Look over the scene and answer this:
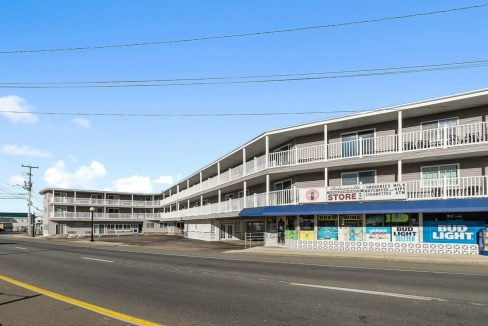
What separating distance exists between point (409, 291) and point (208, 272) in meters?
6.90

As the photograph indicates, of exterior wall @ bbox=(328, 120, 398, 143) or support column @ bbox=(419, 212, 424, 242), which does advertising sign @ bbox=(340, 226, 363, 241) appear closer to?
support column @ bbox=(419, 212, 424, 242)

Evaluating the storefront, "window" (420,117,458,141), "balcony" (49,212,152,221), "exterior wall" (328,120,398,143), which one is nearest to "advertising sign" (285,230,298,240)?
the storefront

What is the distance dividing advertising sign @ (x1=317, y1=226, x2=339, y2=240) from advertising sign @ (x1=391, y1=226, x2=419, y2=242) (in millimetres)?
3790

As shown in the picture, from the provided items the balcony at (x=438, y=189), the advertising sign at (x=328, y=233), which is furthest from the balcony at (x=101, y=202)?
the advertising sign at (x=328, y=233)

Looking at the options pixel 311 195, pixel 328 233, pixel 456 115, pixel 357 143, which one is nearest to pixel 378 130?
pixel 357 143

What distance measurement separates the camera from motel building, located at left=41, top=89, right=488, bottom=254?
2338cm

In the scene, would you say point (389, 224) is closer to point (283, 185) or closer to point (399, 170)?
point (399, 170)

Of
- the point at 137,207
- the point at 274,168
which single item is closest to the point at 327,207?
the point at 274,168

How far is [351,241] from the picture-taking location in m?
27.2

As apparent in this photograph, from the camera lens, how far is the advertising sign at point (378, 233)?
2582 cm

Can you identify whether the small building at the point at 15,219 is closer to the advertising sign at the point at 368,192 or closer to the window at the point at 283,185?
the window at the point at 283,185

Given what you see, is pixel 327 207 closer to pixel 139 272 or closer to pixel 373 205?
pixel 373 205

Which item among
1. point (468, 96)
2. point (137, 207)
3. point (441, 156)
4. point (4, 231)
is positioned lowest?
point (4, 231)

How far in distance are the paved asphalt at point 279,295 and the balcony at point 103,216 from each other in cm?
6489
